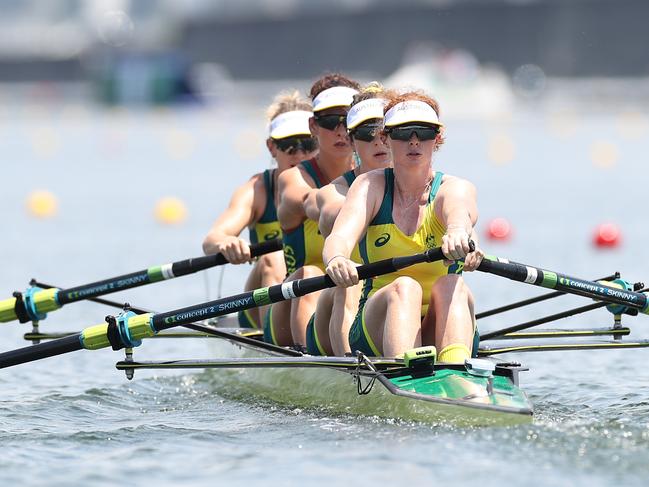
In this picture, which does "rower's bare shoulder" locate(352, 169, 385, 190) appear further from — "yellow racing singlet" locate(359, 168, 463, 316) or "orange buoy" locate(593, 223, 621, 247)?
"orange buoy" locate(593, 223, 621, 247)

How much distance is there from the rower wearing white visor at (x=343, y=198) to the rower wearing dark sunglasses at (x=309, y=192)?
1.10 ft

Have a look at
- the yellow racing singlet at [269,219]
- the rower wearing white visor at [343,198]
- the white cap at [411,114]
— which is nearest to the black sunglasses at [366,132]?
the rower wearing white visor at [343,198]

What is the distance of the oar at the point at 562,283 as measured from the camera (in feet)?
21.1

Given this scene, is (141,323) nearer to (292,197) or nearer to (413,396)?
(292,197)

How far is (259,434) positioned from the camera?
6.31 m

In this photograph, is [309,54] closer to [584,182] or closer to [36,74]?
[36,74]

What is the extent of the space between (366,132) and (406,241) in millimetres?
737

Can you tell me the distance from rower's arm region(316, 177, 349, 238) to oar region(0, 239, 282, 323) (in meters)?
1.09

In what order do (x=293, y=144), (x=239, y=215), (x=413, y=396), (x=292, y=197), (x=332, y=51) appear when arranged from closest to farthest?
(x=413, y=396) → (x=292, y=197) → (x=293, y=144) → (x=239, y=215) → (x=332, y=51)

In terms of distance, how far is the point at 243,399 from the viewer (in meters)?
7.62

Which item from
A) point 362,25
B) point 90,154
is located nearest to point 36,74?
point 362,25

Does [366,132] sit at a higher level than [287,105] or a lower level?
lower

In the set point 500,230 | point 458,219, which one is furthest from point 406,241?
point 500,230

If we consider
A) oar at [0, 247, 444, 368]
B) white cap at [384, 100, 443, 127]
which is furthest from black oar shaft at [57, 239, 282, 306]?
white cap at [384, 100, 443, 127]
